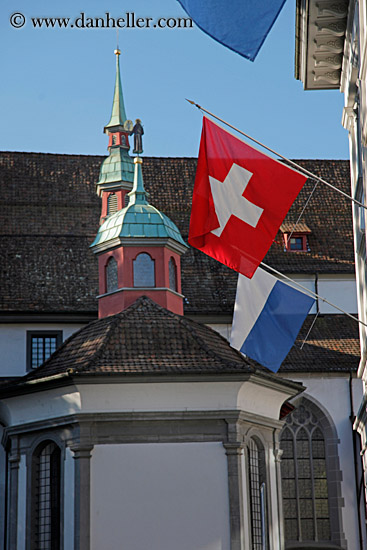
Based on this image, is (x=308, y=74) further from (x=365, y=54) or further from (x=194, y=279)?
(x=194, y=279)

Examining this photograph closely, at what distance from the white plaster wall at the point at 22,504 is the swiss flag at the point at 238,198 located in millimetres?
9899

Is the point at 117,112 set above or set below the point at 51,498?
above

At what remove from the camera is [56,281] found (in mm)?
→ 37531

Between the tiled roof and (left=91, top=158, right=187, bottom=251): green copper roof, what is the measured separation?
17.2ft

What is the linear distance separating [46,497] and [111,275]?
333 inches

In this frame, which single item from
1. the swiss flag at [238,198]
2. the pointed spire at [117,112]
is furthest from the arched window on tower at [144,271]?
the swiss flag at [238,198]

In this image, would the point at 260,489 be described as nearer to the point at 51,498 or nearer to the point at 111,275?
the point at 51,498

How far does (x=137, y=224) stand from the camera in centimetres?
3145

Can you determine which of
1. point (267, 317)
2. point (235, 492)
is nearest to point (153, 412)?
point (235, 492)

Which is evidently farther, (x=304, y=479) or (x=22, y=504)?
(x=304, y=479)

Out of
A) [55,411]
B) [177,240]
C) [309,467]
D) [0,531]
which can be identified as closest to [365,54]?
[55,411]

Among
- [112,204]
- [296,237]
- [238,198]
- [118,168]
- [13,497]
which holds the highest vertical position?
[118,168]

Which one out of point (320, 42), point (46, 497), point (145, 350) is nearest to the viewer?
point (320, 42)

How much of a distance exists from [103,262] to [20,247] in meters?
8.40
